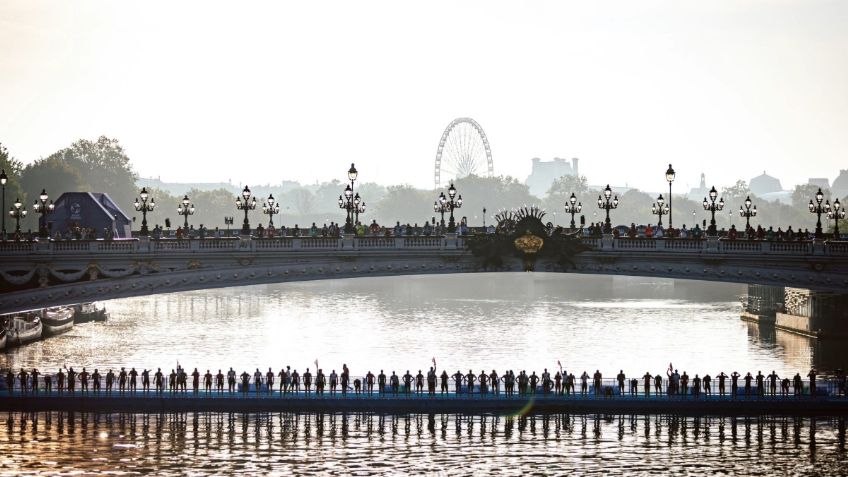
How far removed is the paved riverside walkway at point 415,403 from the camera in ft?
237

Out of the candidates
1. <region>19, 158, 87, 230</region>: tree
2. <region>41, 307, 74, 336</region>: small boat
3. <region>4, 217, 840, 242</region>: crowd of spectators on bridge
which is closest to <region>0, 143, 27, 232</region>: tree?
<region>19, 158, 87, 230</region>: tree

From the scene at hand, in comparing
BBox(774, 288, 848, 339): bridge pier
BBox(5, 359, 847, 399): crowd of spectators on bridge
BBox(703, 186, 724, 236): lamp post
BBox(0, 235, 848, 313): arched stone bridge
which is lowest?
BBox(5, 359, 847, 399): crowd of spectators on bridge

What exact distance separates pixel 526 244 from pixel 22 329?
4321 centimetres

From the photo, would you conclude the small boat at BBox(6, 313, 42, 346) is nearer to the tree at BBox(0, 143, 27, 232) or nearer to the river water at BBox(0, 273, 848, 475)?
the river water at BBox(0, 273, 848, 475)

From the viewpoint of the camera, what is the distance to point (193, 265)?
249 ft

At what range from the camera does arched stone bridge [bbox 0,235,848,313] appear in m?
75.3

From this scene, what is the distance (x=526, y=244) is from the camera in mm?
75750

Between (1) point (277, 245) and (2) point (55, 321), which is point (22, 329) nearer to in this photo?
(2) point (55, 321)

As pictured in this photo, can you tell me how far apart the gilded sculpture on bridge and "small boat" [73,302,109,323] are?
54.5 meters

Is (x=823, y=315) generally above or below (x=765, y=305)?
below

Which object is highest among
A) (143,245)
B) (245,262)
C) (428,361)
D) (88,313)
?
(143,245)

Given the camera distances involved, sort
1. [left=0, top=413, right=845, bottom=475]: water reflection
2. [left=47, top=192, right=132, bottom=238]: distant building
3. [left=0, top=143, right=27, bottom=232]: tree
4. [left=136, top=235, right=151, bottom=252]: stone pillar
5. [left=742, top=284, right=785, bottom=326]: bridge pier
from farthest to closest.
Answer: [left=0, top=143, right=27, bottom=232]: tree → [left=47, top=192, right=132, bottom=238]: distant building → [left=742, top=284, right=785, bottom=326]: bridge pier → [left=136, top=235, right=151, bottom=252]: stone pillar → [left=0, top=413, right=845, bottom=475]: water reflection

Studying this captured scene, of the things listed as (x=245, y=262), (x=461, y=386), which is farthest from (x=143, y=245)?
(x=461, y=386)

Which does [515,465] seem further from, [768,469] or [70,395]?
[70,395]
